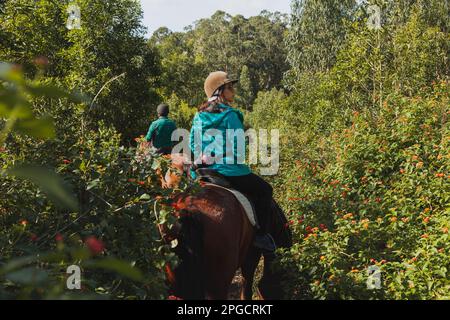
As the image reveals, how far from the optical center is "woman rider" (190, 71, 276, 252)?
13.9 ft

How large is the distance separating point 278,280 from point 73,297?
3967 mm

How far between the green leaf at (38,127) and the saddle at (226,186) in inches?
131

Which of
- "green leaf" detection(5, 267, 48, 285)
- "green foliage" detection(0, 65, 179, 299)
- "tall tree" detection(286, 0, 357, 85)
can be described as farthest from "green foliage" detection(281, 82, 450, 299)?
"tall tree" detection(286, 0, 357, 85)

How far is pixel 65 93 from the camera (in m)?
0.77

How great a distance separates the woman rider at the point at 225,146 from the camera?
425cm

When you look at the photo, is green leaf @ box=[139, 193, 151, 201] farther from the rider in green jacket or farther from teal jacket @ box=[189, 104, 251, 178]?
the rider in green jacket

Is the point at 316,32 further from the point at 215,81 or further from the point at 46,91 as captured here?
the point at 46,91

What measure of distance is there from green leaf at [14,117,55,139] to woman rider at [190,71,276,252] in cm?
345

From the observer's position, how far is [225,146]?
4.26 m

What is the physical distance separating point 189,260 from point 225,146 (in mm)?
1218

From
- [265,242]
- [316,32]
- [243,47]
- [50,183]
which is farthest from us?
[243,47]

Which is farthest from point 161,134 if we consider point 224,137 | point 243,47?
point 243,47
